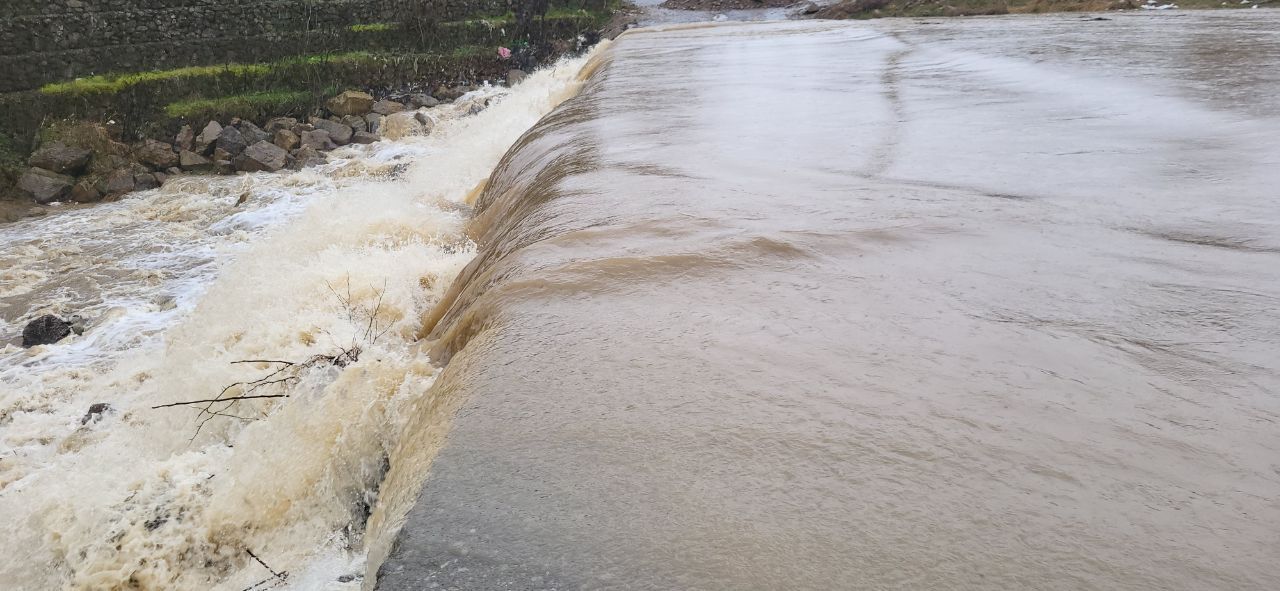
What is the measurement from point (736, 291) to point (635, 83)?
6.40 meters

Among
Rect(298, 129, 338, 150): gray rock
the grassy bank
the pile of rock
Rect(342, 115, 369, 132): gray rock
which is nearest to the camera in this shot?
the pile of rock

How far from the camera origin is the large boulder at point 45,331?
6.62 metres

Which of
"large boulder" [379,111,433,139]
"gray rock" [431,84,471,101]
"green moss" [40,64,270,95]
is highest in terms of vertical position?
"green moss" [40,64,270,95]

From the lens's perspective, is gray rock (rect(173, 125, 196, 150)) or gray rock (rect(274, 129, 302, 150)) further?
gray rock (rect(173, 125, 196, 150))

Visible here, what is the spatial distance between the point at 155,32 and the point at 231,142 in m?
5.44

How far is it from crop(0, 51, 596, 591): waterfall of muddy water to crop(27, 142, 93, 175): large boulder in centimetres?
306

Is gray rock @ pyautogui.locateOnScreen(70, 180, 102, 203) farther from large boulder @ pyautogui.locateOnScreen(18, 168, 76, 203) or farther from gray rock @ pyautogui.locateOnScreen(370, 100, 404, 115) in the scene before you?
gray rock @ pyautogui.locateOnScreen(370, 100, 404, 115)

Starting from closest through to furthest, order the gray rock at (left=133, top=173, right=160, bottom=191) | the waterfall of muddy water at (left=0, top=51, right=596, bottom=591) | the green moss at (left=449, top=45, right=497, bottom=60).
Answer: the waterfall of muddy water at (left=0, top=51, right=596, bottom=591), the gray rock at (left=133, top=173, right=160, bottom=191), the green moss at (left=449, top=45, right=497, bottom=60)

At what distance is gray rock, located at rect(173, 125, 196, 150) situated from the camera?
13586 millimetres

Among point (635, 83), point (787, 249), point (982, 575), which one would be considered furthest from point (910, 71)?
point (982, 575)

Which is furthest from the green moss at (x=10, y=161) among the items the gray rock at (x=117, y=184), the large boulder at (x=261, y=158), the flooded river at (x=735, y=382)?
the flooded river at (x=735, y=382)

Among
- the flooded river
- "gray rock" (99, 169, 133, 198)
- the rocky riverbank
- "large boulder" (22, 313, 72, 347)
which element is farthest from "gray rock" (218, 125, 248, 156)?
the flooded river

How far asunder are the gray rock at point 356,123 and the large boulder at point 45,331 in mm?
8357

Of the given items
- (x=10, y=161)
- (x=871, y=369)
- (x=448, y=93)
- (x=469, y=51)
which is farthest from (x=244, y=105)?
(x=871, y=369)
